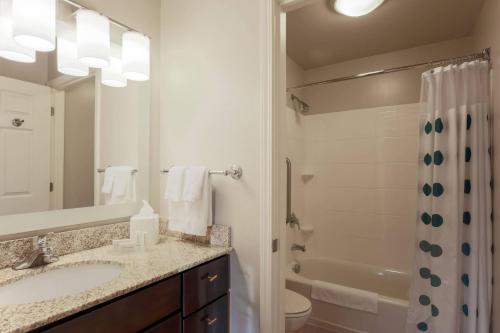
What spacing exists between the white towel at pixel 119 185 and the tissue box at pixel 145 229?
0.21 m

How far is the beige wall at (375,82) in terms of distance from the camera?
7.55 ft

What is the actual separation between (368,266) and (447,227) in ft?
4.16

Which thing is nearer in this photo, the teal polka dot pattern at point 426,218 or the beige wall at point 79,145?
the beige wall at point 79,145

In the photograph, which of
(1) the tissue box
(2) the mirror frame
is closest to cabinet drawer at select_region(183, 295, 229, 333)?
(1) the tissue box

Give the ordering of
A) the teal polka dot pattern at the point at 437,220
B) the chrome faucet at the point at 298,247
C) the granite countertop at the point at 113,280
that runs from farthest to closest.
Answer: the chrome faucet at the point at 298,247 < the teal polka dot pattern at the point at 437,220 < the granite countertop at the point at 113,280

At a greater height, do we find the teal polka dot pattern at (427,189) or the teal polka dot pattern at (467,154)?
the teal polka dot pattern at (467,154)

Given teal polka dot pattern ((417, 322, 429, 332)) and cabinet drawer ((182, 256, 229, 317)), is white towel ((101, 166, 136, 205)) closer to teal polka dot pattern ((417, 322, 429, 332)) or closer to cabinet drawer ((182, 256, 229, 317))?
cabinet drawer ((182, 256, 229, 317))

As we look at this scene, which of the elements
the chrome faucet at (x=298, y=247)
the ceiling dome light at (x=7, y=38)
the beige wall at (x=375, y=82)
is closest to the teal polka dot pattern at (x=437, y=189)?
the beige wall at (x=375, y=82)

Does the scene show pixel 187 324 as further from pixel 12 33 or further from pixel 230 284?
pixel 12 33

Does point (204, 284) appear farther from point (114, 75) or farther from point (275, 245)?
point (114, 75)

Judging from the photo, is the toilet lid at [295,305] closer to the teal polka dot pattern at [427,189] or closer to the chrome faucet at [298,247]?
the chrome faucet at [298,247]

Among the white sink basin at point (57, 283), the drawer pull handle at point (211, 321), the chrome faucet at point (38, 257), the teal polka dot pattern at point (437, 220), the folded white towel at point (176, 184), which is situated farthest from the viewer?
the teal polka dot pattern at point (437, 220)

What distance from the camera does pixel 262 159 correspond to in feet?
4.05

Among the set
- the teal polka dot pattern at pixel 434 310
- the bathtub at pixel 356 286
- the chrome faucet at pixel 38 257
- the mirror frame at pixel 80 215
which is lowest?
the bathtub at pixel 356 286
